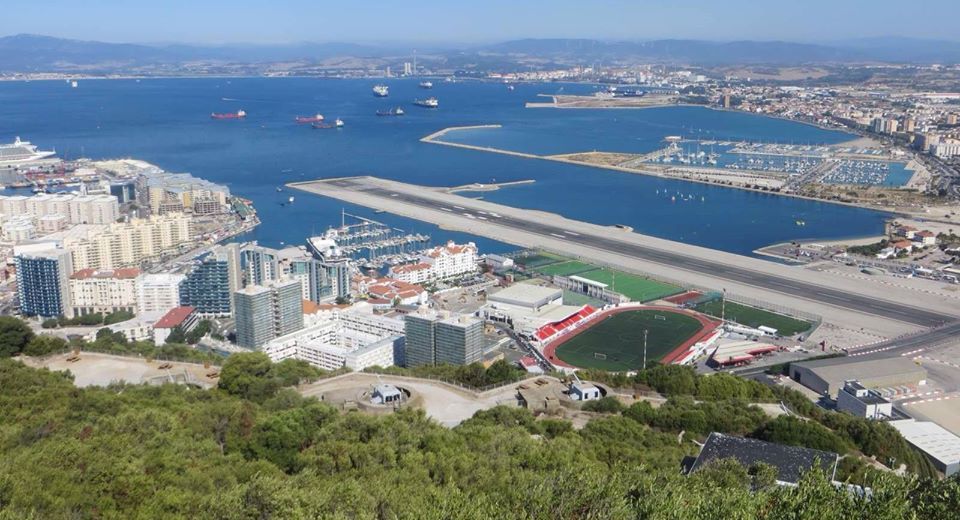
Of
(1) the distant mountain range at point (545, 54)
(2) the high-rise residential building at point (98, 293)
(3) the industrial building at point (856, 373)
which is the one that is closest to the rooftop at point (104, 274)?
(2) the high-rise residential building at point (98, 293)

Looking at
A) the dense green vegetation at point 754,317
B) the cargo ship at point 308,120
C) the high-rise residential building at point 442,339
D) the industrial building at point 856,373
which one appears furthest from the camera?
the cargo ship at point 308,120

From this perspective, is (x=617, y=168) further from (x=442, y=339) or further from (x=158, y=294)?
(x=442, y=339)

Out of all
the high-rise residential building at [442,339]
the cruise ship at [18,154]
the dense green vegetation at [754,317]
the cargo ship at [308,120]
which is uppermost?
the cargo ship at [308,120]

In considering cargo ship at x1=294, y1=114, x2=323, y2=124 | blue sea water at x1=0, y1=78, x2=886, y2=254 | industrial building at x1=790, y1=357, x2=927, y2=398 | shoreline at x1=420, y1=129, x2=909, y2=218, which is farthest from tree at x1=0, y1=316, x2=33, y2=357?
cargo ship at x1=294, y1=114, x2=323, y2=124

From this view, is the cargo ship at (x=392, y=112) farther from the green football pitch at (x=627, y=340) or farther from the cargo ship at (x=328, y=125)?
the green football pitch at (x=627, y=340)

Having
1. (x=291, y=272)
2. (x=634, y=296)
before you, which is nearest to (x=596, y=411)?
(x=634, y=296)

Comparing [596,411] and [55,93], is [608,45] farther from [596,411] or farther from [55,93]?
[596,411]
